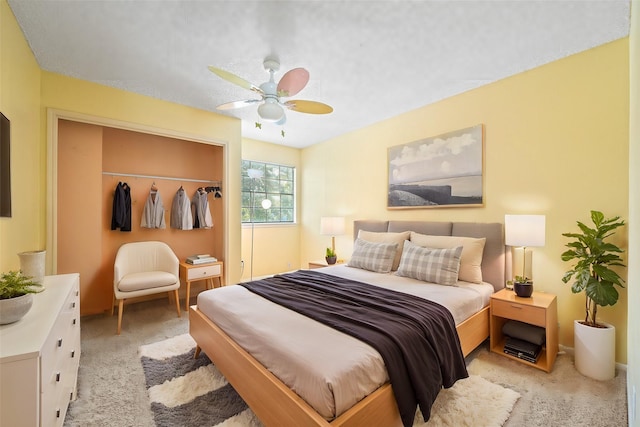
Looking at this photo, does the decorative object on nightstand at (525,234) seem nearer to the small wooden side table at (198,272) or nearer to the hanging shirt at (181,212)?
the small wooden side table at (198,272)

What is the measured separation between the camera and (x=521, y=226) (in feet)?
7.68

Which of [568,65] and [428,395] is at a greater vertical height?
[568,65]

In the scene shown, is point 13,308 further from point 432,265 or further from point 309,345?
point 432,265

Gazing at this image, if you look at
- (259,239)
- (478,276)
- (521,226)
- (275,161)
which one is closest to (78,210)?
(259,239)

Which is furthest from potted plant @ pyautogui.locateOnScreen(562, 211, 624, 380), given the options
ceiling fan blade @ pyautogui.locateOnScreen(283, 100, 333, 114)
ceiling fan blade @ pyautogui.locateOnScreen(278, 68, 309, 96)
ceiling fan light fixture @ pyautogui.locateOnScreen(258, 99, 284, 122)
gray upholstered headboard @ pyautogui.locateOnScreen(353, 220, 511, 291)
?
ceiling fan light fixture @ pyautogui.locateOnScreen(258, 99, 284, 122)

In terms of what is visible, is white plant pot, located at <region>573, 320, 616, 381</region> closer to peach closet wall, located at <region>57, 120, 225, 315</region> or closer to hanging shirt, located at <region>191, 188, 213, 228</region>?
peach closet wall, located at <region>57, 120, 225, 315</region>

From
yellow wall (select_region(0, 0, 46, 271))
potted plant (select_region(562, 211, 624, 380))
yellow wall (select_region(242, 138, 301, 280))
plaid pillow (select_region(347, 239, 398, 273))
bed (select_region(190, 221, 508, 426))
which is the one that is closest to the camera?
bed (select_region(190, 221, 508, 426))

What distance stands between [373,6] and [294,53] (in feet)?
2.48

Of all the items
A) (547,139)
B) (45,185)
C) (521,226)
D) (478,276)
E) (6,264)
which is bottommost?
(478,276)

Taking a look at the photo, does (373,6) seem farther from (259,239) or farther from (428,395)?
(259,239)

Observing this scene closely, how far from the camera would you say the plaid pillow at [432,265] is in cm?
255

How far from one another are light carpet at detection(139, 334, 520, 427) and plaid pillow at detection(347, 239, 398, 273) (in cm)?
128

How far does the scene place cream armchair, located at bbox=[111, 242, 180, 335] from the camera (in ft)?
9.67

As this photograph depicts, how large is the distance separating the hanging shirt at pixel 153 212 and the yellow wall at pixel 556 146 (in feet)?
11.5
